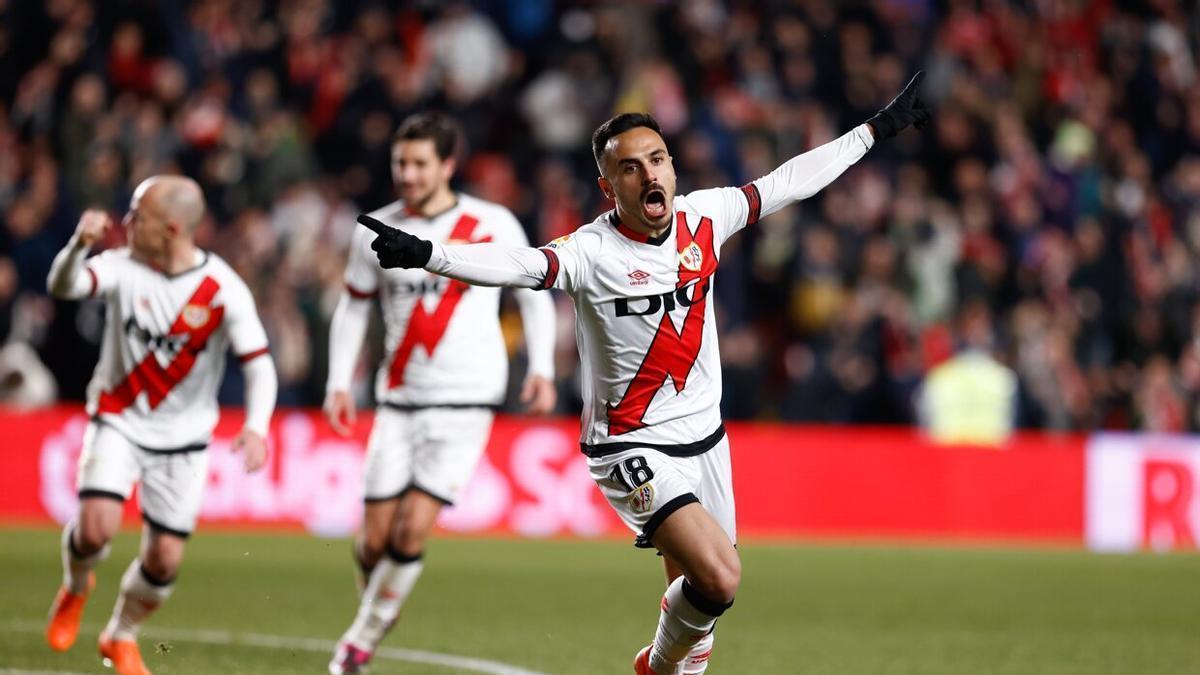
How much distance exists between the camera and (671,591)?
7207mm

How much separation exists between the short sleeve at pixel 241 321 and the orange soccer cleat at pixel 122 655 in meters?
1.44

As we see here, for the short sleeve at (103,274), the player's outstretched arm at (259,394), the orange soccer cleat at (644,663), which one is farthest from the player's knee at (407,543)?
the orange soccer cleat at (644,663)

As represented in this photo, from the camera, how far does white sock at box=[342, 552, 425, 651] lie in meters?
8.94

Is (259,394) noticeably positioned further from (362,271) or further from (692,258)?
(692,258)

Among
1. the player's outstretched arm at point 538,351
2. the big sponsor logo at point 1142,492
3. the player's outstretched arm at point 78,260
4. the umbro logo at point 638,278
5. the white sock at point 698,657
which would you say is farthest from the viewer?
the big sponsor logo at point 1142,492

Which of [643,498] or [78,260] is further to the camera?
[78,260]

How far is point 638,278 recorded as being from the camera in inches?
281

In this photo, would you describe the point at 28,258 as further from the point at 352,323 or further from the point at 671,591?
the point at 671,591

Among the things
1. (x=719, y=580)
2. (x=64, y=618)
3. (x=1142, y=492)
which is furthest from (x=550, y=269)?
(x=1142, y=492)

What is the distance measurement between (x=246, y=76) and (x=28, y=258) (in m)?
3.54

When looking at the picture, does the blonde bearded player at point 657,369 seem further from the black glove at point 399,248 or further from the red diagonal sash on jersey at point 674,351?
the black glove at point 399,248

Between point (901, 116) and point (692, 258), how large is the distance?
1.25 metres

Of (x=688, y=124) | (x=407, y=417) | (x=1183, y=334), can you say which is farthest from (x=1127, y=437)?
(x=407, y=417)

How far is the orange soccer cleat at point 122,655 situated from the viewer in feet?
27.8
